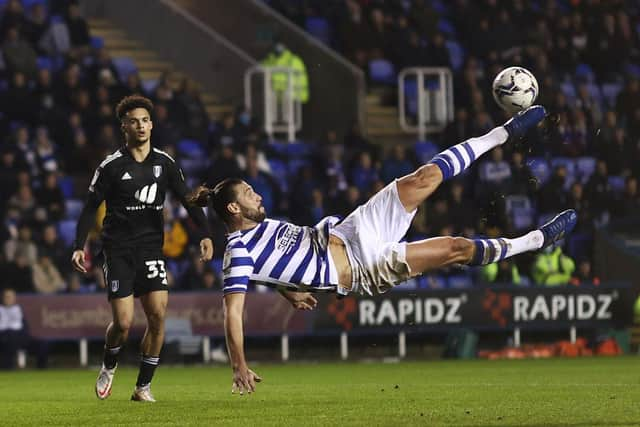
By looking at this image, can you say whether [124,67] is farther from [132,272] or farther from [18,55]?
[132,272]

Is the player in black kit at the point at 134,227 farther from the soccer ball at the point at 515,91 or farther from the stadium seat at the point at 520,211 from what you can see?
the stadium seat at the point at 520,211

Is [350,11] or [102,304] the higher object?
[350,11]

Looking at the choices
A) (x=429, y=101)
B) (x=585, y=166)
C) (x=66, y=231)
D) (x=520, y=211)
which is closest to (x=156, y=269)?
(x=66, y=231)

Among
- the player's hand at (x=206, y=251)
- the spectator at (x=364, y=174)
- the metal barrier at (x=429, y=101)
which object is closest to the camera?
the player's hand at (x=206, y=251)

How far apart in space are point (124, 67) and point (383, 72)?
494 centimetres

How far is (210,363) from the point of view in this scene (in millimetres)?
19797

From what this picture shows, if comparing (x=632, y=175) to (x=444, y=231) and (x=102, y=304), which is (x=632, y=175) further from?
(x=102, y=304)

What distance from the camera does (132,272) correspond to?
36.9 ft

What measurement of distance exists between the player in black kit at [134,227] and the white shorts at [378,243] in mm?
1501

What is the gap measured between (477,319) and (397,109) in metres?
6.70

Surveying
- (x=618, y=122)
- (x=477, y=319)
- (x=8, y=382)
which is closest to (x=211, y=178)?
(x=477, y=319)

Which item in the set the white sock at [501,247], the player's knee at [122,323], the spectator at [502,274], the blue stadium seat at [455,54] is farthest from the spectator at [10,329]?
the blue stadium seat at [455,54]

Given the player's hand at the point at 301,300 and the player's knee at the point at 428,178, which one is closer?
the player's knee at the point at 428,178

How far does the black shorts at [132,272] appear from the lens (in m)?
11.2
